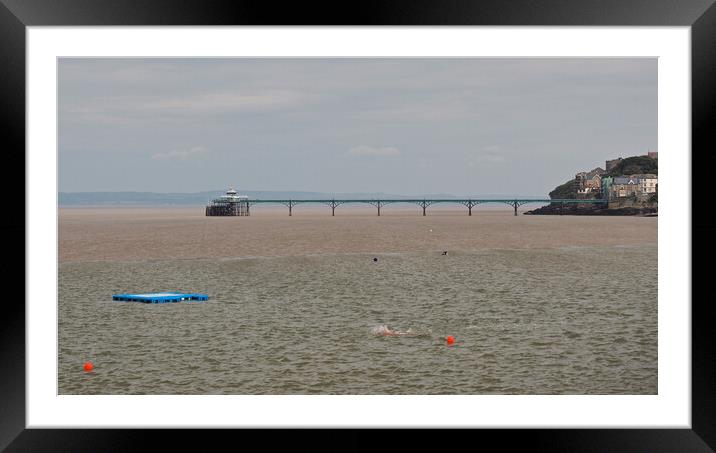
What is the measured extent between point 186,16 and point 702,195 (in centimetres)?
269

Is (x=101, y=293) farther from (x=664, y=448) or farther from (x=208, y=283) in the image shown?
(x=664, y=448)

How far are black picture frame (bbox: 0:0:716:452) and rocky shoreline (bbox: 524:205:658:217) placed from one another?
96.7 metres

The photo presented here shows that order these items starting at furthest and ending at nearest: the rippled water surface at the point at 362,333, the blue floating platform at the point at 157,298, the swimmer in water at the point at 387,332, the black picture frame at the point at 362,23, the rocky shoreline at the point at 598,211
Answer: the rocky shoreline at the point at 598,211 < the blue floating platform at the point at 157,298 < the swimmer in water at the point at 387,332 < the rippled water surface at the point at 362,333 < the black picture frame at the point at 362,23

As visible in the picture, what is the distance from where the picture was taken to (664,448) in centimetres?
409

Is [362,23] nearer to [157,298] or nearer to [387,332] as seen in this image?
[387,332]

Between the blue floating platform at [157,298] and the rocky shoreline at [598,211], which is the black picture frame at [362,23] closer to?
the blue floating platform at [157,298]

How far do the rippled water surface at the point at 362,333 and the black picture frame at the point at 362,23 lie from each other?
3.53m

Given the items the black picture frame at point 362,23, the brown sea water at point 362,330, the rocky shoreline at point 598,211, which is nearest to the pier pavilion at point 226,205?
the rocky shoreline at point 598,211

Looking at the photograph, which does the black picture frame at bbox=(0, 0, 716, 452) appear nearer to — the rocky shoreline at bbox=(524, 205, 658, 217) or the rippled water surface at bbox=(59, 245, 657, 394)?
the rippled water surface at bbox=(59, 245, 657, 394)

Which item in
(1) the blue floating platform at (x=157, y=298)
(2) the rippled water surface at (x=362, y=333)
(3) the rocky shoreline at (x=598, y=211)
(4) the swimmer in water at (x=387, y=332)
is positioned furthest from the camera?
(3) the rocky shoreline at (x=598, y=211)

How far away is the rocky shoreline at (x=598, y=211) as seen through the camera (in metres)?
101

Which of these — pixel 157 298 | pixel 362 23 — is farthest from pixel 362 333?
pixel 362 23

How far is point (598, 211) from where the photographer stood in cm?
11181

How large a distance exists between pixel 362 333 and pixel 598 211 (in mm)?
106124
